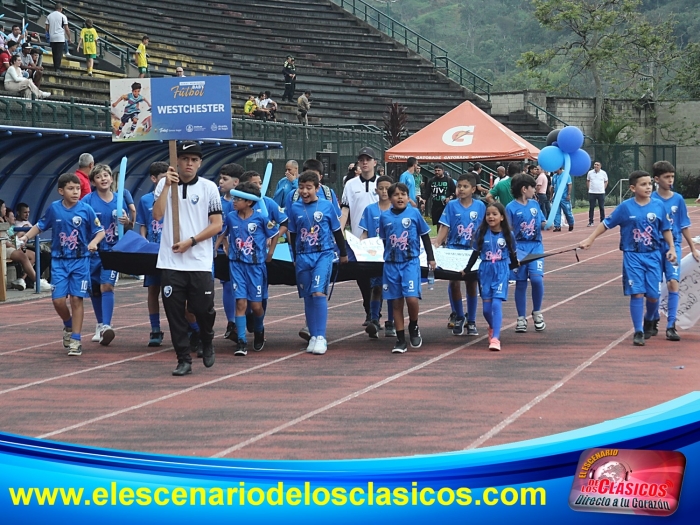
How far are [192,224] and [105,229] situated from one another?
234 cm

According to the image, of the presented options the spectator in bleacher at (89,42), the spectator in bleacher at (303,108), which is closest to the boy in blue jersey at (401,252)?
the spectator in bleacher at (89,42)

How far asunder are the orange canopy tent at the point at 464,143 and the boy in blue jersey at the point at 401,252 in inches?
532

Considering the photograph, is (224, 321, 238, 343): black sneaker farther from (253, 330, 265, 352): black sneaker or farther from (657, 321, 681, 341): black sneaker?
(657, 321, 681, 341): black sneaker

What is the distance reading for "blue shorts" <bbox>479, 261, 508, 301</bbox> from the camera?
1084 cm

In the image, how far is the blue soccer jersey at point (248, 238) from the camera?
10711 millimetres

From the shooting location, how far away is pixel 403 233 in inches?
422

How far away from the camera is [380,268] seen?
1135 centimetres

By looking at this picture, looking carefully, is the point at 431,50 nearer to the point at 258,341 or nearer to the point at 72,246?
the point at 258,341

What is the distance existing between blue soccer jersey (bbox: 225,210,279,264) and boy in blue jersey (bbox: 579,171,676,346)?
313cm

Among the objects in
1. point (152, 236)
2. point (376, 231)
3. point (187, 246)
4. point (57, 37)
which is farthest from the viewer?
point (57, 37)

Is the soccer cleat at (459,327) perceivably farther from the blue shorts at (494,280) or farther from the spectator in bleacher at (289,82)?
the spectator in bleacher at (289,82)

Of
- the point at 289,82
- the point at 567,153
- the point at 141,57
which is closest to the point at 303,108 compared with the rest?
the point at 289,82

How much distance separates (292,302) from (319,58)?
29.9 m

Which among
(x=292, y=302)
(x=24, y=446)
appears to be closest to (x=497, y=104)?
(x=292, y=302)
